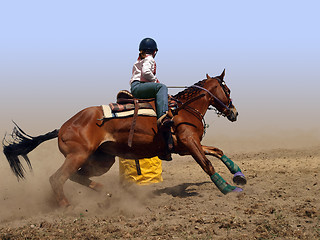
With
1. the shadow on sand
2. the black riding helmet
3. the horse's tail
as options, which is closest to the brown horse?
the horse's tail

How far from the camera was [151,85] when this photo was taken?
6621mm

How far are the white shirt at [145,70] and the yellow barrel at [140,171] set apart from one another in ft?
7.46

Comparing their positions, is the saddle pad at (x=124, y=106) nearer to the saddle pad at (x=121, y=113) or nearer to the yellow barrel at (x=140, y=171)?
the saddle pad at (x=121, y=113)

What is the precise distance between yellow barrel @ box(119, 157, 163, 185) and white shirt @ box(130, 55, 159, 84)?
227 cm

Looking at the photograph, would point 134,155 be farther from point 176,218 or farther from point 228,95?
point 228,95

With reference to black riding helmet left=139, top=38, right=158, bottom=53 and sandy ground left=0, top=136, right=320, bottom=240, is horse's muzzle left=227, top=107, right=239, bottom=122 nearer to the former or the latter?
sandy ground left=0, top=136, right=320, bottom=240

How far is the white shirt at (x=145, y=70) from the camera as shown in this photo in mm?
6652

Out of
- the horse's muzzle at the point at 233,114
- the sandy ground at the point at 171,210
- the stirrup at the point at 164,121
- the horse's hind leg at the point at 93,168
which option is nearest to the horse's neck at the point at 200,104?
the horse's muzzle at the point at 233,114

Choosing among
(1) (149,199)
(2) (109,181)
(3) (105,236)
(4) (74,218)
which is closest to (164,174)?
(2) (109,181)

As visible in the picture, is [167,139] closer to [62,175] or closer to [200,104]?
[200,104]

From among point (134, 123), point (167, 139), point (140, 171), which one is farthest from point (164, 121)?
point (140, 171)

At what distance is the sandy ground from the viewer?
4840 mm

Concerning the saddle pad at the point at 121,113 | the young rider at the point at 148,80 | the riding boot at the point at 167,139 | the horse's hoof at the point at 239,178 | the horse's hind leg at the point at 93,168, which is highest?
the young rider at the point at 148,80

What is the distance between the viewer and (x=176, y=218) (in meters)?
5.43
